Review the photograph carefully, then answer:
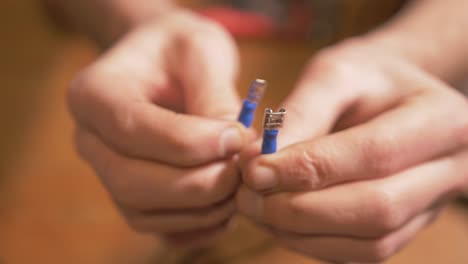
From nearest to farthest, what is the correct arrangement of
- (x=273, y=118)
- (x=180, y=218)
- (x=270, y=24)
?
(x=273, y=118)
(x=180, y=218)
(x=270, y=24)

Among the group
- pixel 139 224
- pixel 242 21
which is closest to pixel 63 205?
pixel 139 224

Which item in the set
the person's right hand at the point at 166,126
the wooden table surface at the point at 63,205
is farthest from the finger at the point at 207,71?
the wooden table surface at the point at 63,205

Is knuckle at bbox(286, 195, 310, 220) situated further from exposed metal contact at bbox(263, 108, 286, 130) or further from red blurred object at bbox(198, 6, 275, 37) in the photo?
red blurred object at bbox(198, 6, 275, 37)

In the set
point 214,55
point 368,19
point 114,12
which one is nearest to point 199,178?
point 214,55

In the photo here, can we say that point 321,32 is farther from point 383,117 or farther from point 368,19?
point 383,117

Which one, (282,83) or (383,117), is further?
(282,83)

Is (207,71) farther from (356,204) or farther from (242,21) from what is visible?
(242,21)
